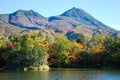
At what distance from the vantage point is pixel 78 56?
116812mm

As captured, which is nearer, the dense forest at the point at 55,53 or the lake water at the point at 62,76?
the lake water at the point at 62,76

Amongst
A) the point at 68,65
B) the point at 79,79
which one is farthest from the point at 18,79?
the point at 68,65

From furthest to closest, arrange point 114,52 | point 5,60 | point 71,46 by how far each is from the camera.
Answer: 1. point 71,46
2. point 114,52
3. point 5,60

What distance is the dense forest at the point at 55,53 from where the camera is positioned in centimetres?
9944

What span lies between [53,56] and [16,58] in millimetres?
20260

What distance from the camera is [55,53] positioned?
116 meters

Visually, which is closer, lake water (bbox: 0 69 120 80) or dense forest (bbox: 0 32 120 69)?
lake water (bbox: 0 69 120 80)

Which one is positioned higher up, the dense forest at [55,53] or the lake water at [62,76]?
the dense forest at [55,53]

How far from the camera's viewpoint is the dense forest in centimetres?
9944

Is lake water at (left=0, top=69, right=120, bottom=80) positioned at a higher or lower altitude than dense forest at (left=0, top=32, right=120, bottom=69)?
lower

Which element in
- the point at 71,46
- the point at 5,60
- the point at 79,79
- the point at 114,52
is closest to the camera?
the point at 79,79

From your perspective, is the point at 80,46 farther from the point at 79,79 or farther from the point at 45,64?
the point at 79,79

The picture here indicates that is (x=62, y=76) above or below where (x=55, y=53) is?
below

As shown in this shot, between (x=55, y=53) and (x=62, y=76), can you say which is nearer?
(x=62, y=76)
